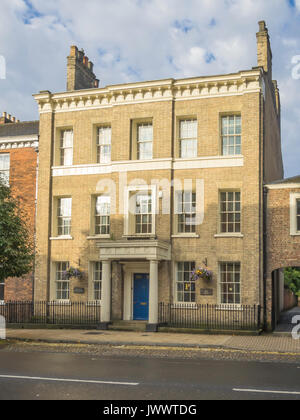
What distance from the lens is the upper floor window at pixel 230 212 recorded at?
23.7 meters

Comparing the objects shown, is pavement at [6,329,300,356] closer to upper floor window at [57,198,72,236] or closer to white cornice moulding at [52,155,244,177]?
upper floor window at [57,198,72,236]

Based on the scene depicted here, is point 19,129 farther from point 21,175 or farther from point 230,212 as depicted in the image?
point 230,212

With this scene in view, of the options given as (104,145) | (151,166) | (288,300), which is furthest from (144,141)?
(288,300)

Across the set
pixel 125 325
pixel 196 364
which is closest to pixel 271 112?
pixel 125 325

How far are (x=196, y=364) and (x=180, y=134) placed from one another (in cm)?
1352

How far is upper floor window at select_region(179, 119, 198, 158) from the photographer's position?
81.5 feet

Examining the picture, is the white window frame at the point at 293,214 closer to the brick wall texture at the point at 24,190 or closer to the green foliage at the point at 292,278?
the brick wall texture at the point at 24,190

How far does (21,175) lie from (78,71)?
22.2 ft

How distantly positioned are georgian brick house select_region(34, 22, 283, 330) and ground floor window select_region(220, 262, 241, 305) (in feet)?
0.15

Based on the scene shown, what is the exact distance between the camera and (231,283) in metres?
23.4

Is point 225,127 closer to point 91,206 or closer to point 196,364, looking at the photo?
point 91,206

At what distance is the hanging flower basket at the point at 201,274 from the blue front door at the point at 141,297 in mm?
2684

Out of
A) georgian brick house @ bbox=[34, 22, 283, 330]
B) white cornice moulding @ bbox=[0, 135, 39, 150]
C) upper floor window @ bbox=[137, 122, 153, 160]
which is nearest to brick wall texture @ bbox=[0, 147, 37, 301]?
white cornice moulding @ bbox=[0, 135, 39, 150]

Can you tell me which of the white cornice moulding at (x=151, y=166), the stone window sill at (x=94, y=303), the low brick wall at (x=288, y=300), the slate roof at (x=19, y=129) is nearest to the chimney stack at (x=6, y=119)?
the slate roof at (x=19, y=129)
